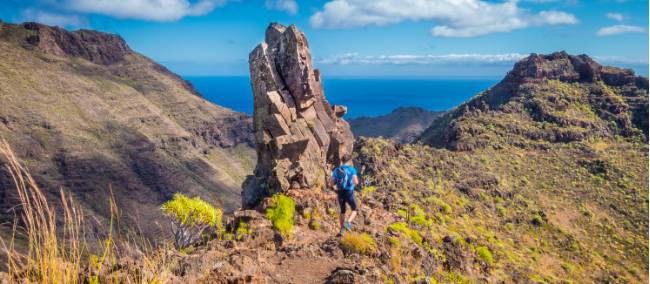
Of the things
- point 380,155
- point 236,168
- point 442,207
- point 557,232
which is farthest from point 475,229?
point 236,168

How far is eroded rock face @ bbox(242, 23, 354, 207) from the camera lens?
953 inches

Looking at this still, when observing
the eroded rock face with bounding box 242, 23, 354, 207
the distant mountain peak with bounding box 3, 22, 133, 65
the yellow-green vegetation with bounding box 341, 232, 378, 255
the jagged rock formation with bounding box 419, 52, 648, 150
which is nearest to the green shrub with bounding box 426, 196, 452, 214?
the eroded rock face with bounding box 242, 23, 354, 207

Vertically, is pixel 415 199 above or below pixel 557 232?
above

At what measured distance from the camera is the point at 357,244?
52.1 feet

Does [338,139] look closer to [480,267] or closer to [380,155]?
[480,267]

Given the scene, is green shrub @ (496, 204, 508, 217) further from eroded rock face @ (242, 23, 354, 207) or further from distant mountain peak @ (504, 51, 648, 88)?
distant mountain peak @ (504, 51, 648, 88)

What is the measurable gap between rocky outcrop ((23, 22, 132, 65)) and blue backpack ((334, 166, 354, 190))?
157 metres

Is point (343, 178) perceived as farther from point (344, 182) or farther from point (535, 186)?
point (535, 186)

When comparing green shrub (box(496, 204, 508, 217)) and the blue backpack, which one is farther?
green shrub (box(496, 204, 508, 217))

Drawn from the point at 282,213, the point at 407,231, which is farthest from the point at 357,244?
the point at 407,231

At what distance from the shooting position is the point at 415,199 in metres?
40.9

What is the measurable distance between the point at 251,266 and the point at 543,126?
228ft

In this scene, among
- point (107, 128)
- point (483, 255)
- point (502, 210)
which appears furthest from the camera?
point (107, 128)

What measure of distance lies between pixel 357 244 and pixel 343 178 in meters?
2.41
